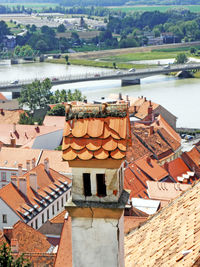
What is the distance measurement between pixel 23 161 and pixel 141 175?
3333 mm

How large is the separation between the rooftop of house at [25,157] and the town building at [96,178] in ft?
53.7

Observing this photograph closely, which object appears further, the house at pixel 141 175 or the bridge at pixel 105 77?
the bridge at pixel 105 77

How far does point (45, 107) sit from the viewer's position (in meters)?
37.7

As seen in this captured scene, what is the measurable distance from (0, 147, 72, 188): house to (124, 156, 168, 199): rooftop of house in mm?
1696

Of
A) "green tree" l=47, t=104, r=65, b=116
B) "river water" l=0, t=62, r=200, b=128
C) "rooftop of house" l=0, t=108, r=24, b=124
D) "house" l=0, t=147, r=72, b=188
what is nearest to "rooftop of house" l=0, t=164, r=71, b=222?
"house" l=0, t=147, r=72, b=188

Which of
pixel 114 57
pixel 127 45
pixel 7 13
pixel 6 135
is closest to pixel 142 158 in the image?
pixel 6 135

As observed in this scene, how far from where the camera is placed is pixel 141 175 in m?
19.4

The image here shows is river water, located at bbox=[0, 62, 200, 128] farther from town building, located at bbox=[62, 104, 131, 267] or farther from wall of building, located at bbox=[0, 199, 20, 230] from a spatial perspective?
town building, located at bbox=[62, 104, 131, 267]

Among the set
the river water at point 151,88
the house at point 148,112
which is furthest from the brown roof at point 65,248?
the river water at point 151,88

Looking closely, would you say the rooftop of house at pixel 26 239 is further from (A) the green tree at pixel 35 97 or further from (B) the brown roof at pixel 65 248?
(A) the green tree at pixel 35 97

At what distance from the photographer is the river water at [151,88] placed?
37.6 metres

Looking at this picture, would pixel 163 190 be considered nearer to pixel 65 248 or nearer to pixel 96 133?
pixel 65 248

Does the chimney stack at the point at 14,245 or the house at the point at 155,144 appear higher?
the chimney stack at the point at 14,245

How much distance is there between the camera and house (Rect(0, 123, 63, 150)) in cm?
2434
